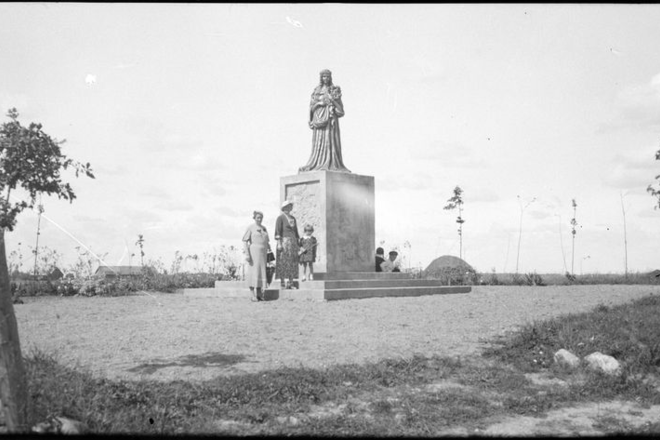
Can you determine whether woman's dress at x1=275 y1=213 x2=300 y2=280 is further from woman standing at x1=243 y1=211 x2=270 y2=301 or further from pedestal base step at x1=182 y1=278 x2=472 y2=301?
woman standing at x1=243 y1=211 x2=270 y2=301

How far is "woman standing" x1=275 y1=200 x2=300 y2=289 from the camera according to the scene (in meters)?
13.9

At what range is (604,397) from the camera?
291 inches

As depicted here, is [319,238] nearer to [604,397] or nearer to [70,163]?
[604,397]

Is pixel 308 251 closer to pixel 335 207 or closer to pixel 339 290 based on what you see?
pixel 339 290

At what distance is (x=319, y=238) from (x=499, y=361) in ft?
25.2

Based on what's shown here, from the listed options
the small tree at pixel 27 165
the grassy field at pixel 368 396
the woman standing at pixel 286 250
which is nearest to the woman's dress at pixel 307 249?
the woman standing at pixel 286 250

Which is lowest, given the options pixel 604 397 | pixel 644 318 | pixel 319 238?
pixel 604 397

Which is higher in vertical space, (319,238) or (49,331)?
(319,238)

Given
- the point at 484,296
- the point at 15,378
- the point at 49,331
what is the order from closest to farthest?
the point at 15,378
the point at 49,331
the point at 484,296

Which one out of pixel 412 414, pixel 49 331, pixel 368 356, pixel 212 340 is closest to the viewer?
pixel 412 414

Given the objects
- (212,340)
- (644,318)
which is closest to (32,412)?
(212,340)

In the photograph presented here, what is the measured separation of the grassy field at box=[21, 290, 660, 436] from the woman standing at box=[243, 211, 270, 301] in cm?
549

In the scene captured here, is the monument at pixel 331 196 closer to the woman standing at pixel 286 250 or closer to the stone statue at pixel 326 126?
the stone statue at pixel 326 126

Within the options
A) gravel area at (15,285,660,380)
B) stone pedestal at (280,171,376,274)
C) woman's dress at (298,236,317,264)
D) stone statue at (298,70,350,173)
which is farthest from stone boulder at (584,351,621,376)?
stone statue at (298,70,350,173)
